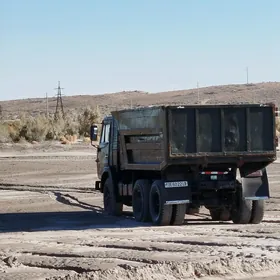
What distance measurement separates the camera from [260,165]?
20.4 metres

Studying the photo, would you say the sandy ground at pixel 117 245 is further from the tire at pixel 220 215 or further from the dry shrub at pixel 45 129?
the dry shrub at pixel 45 129

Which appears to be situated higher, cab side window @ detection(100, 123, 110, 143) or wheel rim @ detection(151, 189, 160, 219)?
A: cab side window @ detection(100, 123, 110, 143)

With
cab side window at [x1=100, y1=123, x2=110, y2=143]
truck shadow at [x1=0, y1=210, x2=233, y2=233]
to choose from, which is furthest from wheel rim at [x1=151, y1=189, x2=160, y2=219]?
cab side window at [x1=100, y1=123, x2=110, y2=143]

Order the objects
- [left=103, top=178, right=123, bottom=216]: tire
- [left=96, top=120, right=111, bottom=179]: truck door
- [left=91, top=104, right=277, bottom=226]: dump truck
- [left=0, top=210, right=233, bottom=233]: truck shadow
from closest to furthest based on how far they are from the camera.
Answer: [left=91, top=104, right=277, bottom=226]: dump truck → [left=0, top=210, right=233, bottom=233]: truck shadow → [left=103, top=178, right=123, bottom=216]: tire → [left=96, top=120, right=111, bottom=179]: truck door

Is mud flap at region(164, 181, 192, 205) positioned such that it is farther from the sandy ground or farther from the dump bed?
the sandy ground

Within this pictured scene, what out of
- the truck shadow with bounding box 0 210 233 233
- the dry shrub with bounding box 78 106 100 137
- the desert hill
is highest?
the desert hill

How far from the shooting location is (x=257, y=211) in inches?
802

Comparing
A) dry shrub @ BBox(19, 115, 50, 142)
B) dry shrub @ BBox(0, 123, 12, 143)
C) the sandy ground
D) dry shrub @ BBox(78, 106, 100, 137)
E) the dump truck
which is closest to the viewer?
the sandy ground

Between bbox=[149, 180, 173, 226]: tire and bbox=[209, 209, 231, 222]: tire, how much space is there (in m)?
1.90

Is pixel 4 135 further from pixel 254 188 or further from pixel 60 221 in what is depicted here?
pixel 254 188

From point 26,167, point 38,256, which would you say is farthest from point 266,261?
point 26,167

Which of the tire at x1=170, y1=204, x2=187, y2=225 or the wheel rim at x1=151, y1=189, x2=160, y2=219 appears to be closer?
the tire at x1=170, y1=204, x2=187, y2=225

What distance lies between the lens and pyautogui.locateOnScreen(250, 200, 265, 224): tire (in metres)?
20.3

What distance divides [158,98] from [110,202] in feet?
431
